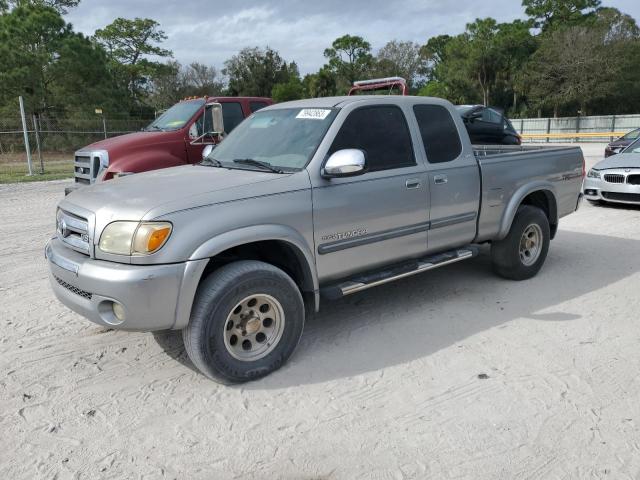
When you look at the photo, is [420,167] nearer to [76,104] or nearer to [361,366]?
[361,366]

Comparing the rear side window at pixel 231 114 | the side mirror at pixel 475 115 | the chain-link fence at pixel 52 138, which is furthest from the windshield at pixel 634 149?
the chain-link fence at pixel 52 138

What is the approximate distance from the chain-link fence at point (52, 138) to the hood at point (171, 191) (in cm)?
1652

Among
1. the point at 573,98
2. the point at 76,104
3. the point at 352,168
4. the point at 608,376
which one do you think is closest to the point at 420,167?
the point at 352,168

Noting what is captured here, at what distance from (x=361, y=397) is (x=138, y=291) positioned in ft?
4.99

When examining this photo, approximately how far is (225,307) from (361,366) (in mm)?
1092

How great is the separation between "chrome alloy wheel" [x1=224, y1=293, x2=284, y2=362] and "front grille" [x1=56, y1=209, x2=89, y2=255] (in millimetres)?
1054

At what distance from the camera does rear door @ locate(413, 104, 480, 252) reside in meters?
4.66

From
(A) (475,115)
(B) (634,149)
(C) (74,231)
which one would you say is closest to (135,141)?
(C) (74,231)

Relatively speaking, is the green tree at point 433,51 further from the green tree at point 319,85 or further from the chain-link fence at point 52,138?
the chain-link fence at point 52,138

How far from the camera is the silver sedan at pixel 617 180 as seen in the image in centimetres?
937

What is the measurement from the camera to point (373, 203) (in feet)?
13.6

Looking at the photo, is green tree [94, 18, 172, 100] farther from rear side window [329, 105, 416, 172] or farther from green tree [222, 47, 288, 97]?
rear side window [329, 105, 416, 172]

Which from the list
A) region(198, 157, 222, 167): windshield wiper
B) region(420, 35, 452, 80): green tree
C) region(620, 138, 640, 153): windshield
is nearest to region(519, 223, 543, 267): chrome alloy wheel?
region(198, 157, 222, 167): windshield wiper

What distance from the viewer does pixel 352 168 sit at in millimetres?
3709
